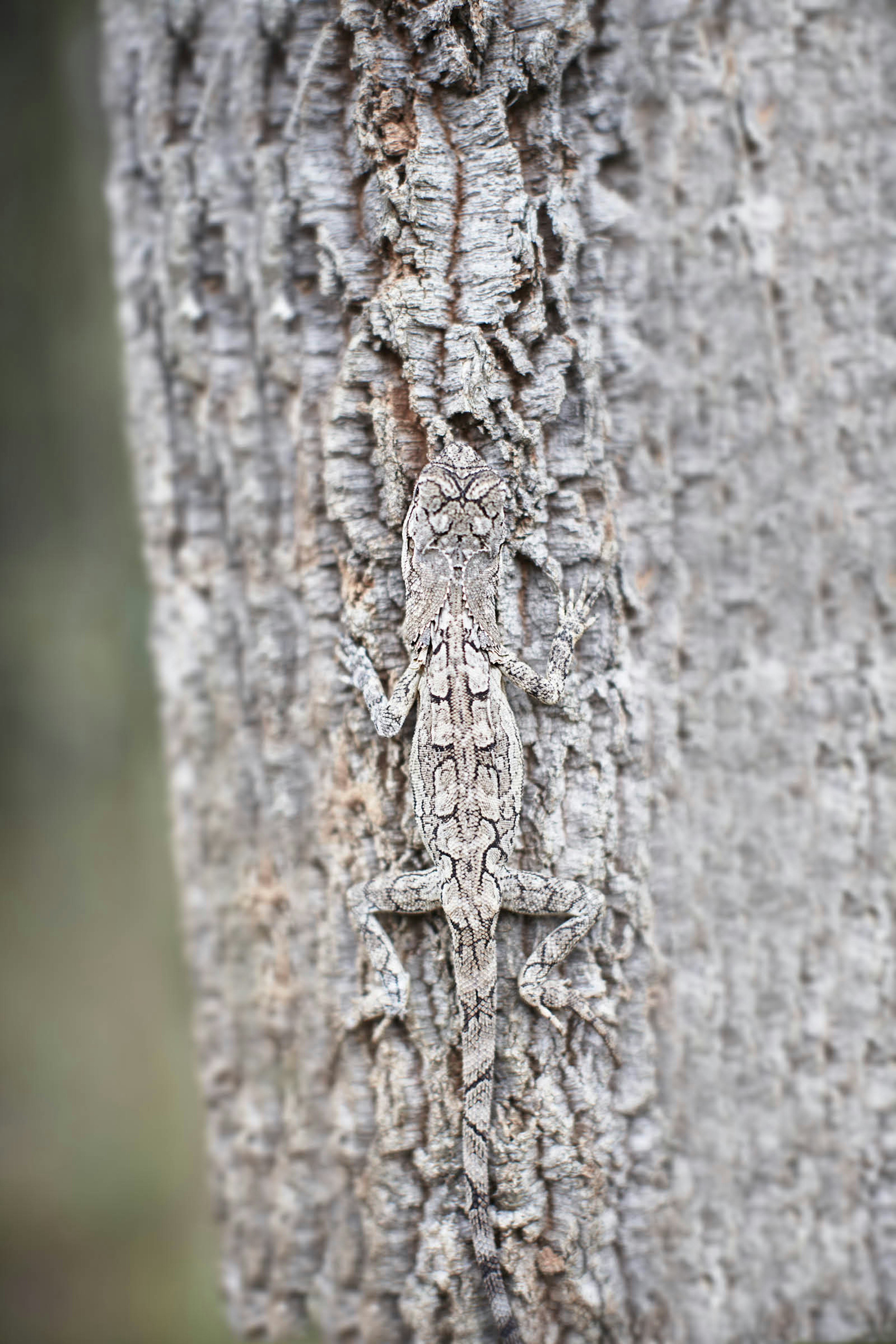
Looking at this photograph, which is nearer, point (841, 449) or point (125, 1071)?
point (841, 449)

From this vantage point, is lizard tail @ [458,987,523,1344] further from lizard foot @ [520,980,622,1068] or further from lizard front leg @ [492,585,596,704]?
lizard front leg @ [492,585,596,704]

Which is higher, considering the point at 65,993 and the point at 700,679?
the point at 700,679

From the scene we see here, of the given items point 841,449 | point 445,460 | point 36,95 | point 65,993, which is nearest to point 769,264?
point 841,449

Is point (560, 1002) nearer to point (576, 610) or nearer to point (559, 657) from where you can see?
point (559, 657)

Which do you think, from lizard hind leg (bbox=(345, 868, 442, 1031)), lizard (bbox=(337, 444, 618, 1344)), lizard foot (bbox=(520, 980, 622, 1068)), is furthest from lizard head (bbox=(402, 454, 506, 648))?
lizard foot (bbox=(520, 980, 622, 1068))

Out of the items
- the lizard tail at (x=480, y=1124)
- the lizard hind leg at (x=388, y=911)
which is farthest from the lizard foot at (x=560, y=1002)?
the lizard hind leg at (x=388, y=911)

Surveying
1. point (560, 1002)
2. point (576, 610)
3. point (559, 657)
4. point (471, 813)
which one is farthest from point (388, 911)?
point (576, 610)

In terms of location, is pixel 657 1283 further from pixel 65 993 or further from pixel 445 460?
pixel 65 993

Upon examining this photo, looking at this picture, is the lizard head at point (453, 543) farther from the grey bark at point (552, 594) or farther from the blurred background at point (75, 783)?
the blurred background at point (75, 783)

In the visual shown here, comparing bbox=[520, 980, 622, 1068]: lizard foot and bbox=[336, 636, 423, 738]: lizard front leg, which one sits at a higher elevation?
bbox=[336, 636, 423, 738]: lizard front leg
